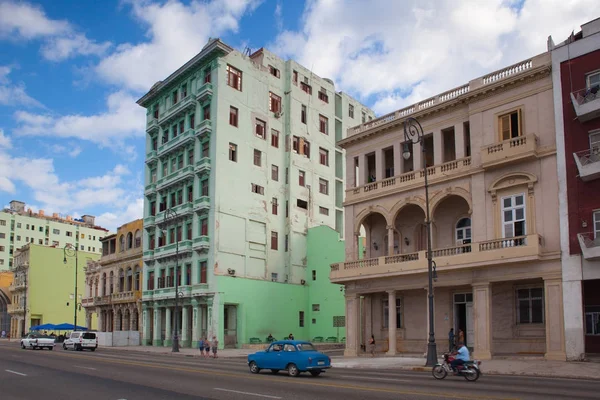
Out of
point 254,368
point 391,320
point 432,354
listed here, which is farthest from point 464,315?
point 254,368

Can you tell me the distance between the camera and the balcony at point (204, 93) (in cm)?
5716

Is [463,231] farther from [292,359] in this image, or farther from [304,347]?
[292,359]

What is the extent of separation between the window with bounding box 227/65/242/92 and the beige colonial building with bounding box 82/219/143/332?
19.8m

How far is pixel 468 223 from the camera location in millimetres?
37156

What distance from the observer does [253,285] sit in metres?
56.9

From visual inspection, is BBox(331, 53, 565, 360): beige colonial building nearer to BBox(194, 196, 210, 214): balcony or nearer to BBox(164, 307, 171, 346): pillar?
BBox(194, 196, 210, 214): balcony

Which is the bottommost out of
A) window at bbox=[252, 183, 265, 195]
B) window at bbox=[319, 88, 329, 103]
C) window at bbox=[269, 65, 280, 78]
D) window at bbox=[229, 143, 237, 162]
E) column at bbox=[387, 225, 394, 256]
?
column at bbox=[387, 225, 394, 256]

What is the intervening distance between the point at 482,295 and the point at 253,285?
2809cm

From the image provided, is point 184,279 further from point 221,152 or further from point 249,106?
point 249,106

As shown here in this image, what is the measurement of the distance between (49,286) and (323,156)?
58457 millimetres

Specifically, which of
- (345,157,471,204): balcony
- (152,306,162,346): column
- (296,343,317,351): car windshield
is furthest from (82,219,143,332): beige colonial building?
(296,343,317,351): car windshield

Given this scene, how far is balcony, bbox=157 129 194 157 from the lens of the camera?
194ft

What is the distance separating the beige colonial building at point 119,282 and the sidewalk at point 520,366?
39.4m

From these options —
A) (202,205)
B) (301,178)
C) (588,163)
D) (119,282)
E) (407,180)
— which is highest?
(301,178)
